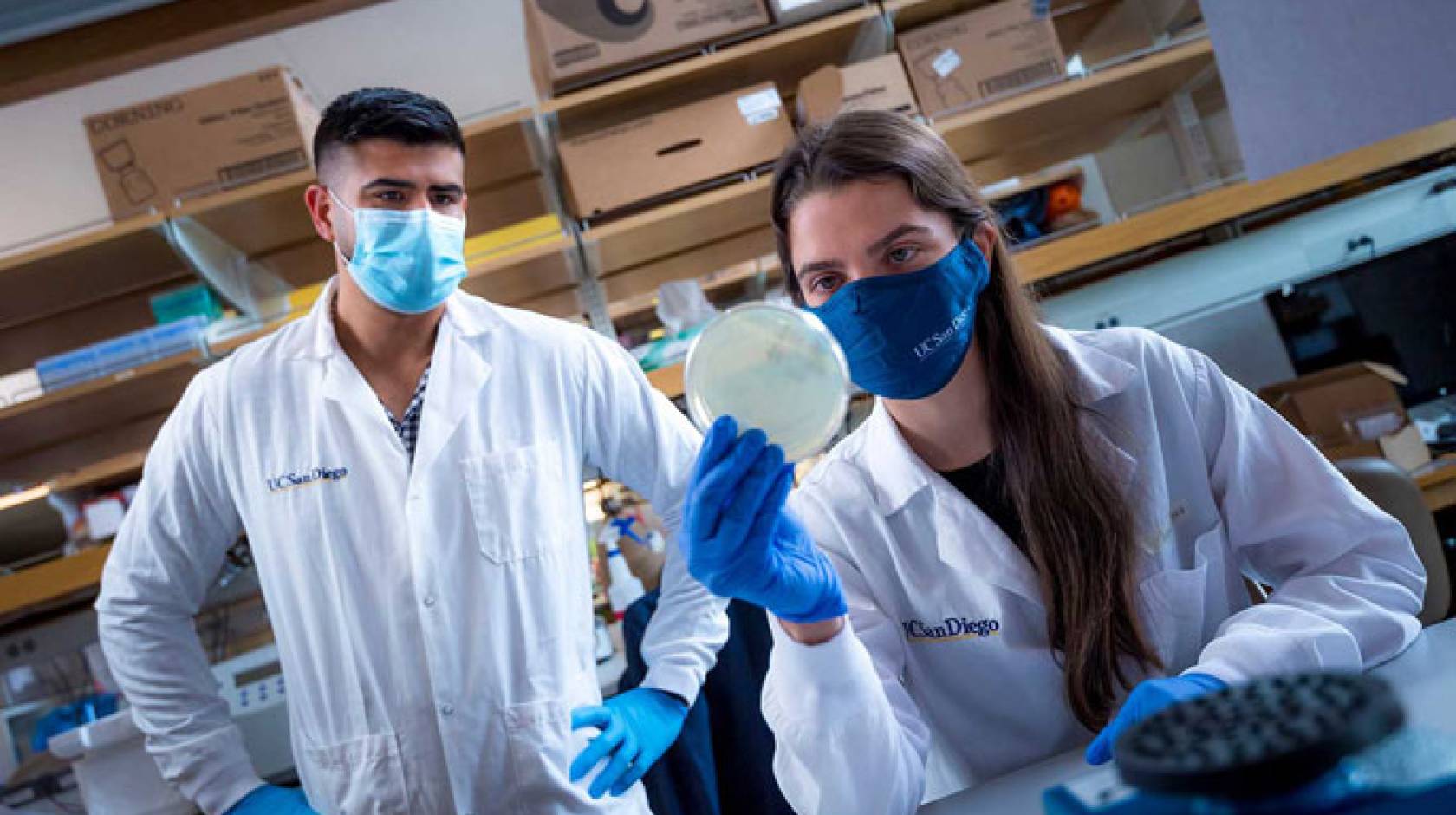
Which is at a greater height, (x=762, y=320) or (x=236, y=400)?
(x=236, y=400)

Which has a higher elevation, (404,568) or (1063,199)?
(1063,199)

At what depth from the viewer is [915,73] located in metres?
2.79

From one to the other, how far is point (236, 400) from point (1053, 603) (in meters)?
1.34

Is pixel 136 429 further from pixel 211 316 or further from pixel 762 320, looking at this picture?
pixel 762 320

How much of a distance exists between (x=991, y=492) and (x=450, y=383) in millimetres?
916

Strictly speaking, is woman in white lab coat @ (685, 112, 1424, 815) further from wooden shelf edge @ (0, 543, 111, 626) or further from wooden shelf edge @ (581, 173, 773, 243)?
wooden shelf edge @ (0, 543, 111, 626)

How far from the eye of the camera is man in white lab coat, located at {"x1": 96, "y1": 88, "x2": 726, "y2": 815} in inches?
56.5

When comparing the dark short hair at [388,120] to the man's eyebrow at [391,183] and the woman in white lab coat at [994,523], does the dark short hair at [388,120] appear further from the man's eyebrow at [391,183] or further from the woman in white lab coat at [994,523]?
the woman in white lab coat at [994,523]

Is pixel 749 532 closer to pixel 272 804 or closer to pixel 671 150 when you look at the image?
pixel 272 804

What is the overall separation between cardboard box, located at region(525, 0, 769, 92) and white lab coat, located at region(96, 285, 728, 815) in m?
1.27

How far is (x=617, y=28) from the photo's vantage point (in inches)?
107

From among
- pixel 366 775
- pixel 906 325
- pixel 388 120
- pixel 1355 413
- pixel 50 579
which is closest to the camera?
pixel 906 325

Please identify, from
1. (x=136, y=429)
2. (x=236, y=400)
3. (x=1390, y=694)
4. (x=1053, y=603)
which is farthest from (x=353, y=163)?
(x=136, y=429)

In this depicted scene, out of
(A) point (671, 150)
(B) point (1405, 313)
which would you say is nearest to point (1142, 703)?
(A) point (671, 150)
